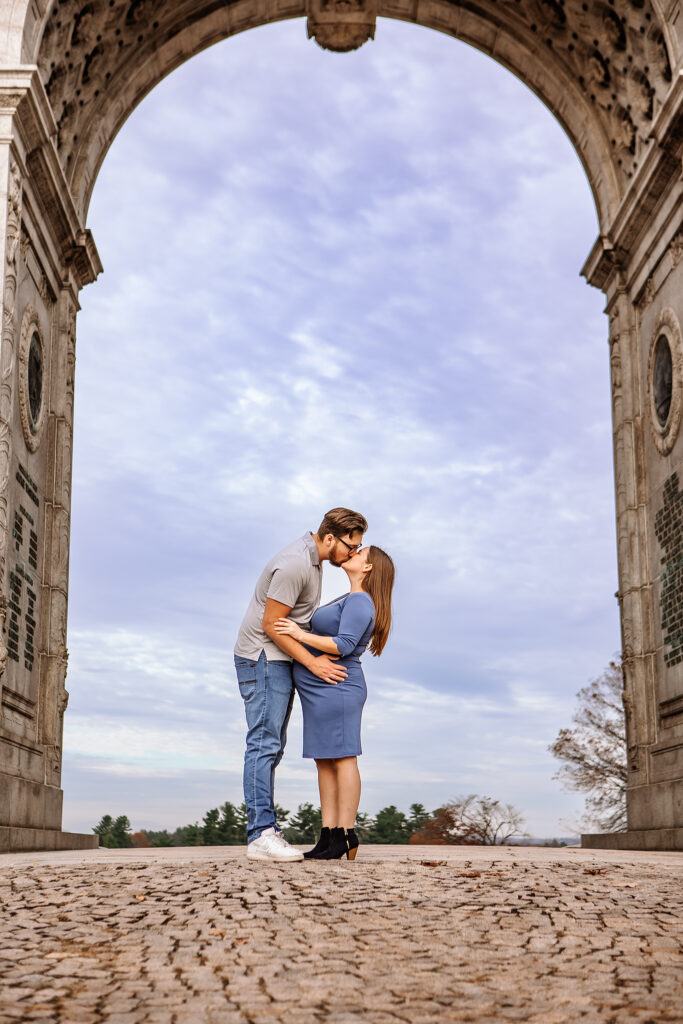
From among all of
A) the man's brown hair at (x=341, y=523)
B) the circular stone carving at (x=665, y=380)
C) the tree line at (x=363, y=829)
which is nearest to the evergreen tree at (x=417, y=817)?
the tree line at (x=363, y=829)

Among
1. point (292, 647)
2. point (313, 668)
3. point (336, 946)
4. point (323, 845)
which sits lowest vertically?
point (336, 946)

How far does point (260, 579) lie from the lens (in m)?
7.43

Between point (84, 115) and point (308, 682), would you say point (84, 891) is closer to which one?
point (308, 682)

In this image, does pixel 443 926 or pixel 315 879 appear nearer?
pixel 443 926

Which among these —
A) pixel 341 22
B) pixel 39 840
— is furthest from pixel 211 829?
pixel 341 22

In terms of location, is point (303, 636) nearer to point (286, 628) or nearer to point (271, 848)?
point (286, 628)

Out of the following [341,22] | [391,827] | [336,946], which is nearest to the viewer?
[336,946]

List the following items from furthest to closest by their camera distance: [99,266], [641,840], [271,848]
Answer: [99,266], [641,840], [271,848]

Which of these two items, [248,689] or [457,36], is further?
[457,36]

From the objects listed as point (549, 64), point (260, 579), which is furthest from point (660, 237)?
point (260, 579)

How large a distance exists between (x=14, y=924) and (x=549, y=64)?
56.0ft

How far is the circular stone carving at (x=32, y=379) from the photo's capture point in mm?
14734

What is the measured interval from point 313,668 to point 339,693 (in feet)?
0.84

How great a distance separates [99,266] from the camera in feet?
60.3
